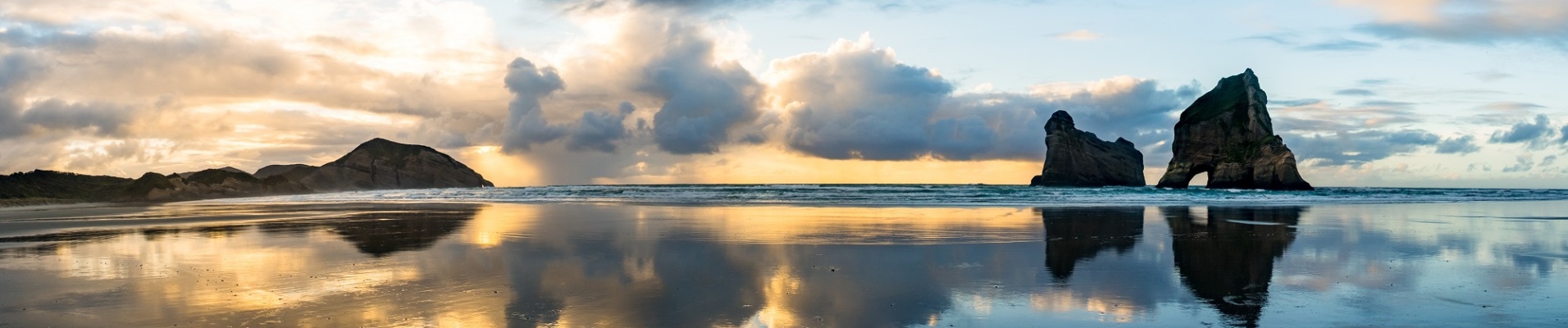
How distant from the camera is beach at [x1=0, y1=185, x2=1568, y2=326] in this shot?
26.4 ft

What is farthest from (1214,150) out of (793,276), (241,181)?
(241,181)

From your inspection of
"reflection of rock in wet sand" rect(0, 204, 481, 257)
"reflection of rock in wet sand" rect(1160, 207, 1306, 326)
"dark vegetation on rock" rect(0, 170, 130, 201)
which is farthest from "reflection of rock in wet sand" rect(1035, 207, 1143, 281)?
"dark vegetation on rock" rect(0, 170, 130, 201)

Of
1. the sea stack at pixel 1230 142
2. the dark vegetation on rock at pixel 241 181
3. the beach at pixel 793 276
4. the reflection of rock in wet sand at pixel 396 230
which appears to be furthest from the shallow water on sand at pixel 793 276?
the sea stack at pixel 1230 142

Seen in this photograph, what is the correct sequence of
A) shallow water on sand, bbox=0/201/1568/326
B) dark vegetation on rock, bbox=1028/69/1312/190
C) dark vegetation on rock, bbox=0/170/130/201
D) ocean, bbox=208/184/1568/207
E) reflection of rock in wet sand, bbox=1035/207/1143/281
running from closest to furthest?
shallow water on sand, bbox=0/201/1568/326
reflection of rock in wet sand, bbox=1035/207/1143/281
ocean, bbox=208/184/1568/207
dark vegetation on rock, bbox=0/170/130/201
dark vegetation on rock, bbox=1028/69/1312/190

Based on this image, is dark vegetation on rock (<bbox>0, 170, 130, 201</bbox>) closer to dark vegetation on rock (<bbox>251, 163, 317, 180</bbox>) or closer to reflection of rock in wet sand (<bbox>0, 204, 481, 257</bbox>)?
dark vegetation on rock (<bbox>251, 163, 317, 180</bbox>)

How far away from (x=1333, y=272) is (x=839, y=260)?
676 cm

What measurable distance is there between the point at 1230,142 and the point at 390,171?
106 metres

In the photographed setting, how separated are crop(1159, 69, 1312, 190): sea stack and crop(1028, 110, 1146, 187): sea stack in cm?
1323

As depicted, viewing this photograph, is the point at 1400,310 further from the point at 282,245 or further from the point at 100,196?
the point at 100,196

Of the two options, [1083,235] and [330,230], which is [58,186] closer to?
[330,230]

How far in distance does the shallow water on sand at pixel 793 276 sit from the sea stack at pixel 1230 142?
67.0m

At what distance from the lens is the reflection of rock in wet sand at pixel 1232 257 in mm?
8914

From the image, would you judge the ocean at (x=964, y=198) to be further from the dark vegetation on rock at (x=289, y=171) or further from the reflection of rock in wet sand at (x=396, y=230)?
the dark vegetation on rock at (x=289, y=171)

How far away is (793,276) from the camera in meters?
10.8
